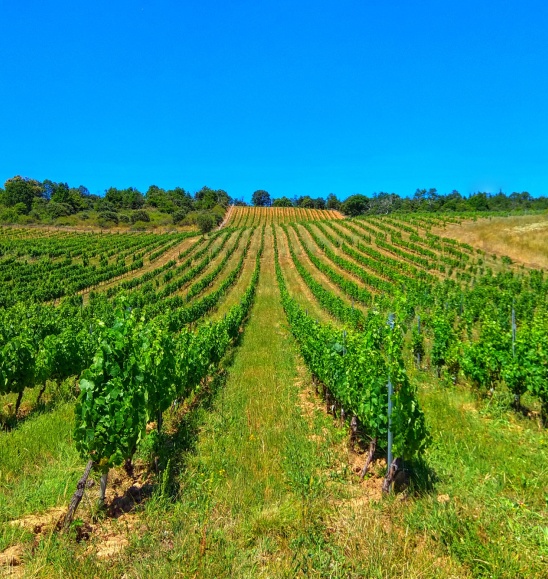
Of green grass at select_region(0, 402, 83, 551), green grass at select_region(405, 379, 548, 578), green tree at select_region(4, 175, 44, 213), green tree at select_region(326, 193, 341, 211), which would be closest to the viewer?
green grass at select_region(405, 379, 548, 578)

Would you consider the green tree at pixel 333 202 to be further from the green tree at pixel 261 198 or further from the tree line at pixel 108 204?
the tree line at pixel 108 204

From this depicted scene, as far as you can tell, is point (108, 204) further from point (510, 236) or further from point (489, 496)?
point (489, 496)

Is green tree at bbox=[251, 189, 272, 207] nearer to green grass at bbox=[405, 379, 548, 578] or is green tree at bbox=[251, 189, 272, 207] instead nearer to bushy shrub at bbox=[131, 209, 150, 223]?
bushy shrub at bbox=[131, 209, 150, 223]

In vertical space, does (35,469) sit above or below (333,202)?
below

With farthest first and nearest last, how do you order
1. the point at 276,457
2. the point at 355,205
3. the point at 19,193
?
the point at 355,205, the point at 19,193, the point at 276,457

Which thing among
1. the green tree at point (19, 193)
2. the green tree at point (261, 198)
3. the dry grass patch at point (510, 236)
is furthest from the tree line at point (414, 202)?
the green tree at point (19, 193)

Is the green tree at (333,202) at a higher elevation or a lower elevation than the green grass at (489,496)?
higher

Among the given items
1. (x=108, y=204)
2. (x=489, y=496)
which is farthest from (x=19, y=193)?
(x=489, y=496)

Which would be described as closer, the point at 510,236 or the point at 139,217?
the point at 510,236

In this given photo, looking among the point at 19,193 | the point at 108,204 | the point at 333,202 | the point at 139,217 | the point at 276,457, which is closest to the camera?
the point at 276,457

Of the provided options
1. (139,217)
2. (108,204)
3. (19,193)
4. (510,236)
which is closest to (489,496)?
(510,236)

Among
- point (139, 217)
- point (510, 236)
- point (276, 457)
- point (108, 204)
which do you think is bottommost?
point (276, 457)

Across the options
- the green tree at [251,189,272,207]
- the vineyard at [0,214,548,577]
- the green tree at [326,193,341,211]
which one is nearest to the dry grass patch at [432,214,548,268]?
the vineyard at [0,214,548,577]

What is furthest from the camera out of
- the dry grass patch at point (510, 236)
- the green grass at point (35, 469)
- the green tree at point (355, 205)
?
the green tree at point (355, 205)
